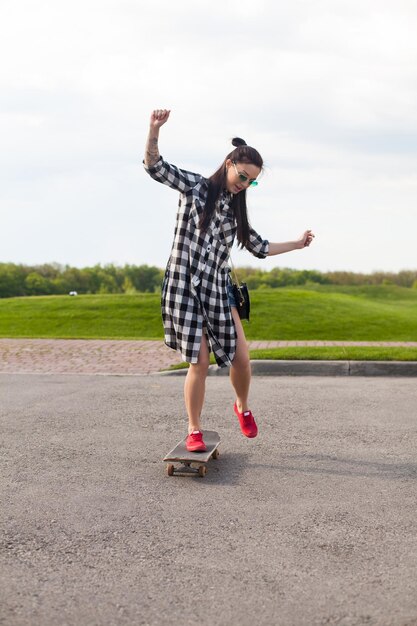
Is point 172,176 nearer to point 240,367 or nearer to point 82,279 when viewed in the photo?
point 240,367

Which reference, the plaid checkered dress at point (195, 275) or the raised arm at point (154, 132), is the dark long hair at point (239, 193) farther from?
the raised arm at point (154, 132)

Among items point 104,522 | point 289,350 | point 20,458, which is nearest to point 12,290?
point 289,350

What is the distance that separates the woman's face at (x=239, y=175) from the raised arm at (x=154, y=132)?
51 cm

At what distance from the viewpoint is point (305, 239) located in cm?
577

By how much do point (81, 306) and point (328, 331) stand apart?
6.67 metres

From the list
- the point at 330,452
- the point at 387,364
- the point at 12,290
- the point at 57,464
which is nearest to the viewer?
the point at 57,464

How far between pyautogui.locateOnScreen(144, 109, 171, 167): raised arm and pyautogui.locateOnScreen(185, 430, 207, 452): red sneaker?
1.77 meters

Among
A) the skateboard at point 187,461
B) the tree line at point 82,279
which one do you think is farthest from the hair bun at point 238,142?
the tree line at point 82,279

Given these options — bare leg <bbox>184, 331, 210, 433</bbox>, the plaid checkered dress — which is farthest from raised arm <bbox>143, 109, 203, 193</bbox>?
bare leg <bbox>184, 331, 210, 433</bbox>

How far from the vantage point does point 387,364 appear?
1009 cm

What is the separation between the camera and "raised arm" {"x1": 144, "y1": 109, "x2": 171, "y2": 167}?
5.01 metres

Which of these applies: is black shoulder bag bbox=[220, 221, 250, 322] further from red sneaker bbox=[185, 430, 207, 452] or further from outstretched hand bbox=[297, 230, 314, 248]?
red sneaker bbox=[185, 430, 207, 452]

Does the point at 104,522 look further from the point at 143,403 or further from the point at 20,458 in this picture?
the point at 143,403

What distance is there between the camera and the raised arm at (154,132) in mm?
5008
